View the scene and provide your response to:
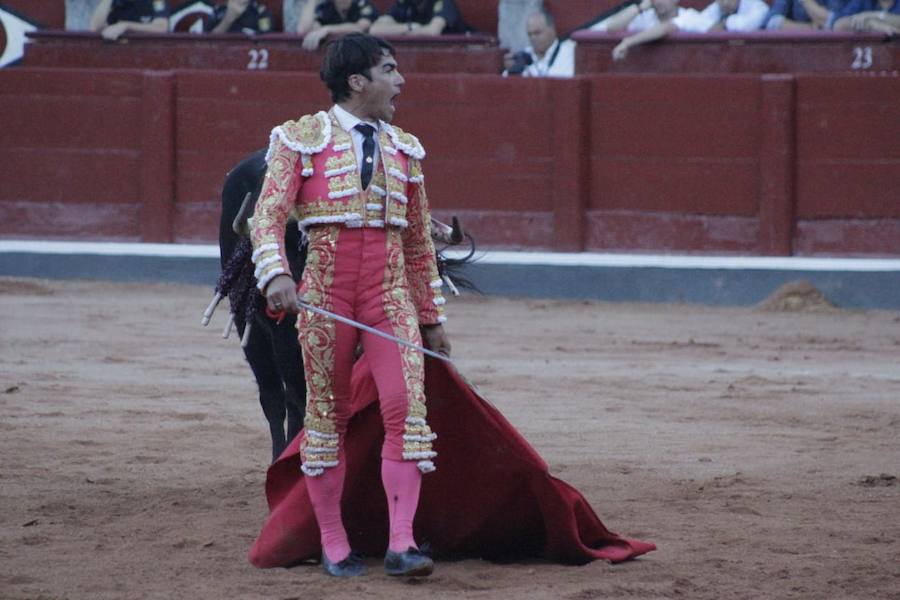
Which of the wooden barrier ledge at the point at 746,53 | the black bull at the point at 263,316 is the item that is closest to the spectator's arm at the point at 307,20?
the wooden barrier ledge at the point at 746,53

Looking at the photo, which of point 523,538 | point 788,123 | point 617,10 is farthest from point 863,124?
point 523,538

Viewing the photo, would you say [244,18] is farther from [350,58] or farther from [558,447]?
→ [350,58]

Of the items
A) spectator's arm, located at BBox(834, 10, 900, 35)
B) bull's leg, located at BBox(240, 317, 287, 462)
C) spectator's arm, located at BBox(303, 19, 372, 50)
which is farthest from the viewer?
spectator's arm, located at BBox(303, 19, 372, 50)

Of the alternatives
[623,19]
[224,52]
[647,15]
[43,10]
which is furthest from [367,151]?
[43,10]

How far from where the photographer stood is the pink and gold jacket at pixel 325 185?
3271 mm

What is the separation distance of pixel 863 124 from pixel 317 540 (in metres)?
6.22

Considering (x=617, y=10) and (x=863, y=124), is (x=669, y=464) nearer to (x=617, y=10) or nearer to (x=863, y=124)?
(x=863, y=124)

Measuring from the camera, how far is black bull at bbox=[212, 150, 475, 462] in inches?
169

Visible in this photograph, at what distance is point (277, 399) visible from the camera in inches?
181

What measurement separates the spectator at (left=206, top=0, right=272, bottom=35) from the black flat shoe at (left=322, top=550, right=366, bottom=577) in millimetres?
7367

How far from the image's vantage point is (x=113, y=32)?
33.9 ft

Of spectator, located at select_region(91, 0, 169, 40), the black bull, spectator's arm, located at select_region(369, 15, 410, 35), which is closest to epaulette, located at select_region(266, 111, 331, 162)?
the black bull

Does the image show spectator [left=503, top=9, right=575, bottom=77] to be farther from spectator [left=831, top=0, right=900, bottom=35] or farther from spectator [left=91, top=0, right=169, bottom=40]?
spectator [left=91, top=0, right=169, bottom=40]

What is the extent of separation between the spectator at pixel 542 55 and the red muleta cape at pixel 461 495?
635 centimetres
